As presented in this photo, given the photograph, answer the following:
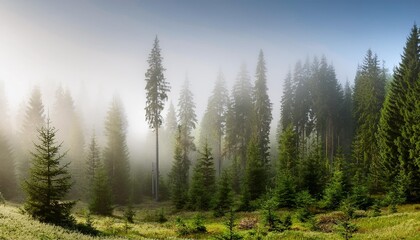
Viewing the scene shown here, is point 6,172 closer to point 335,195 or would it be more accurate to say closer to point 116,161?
point 116,161

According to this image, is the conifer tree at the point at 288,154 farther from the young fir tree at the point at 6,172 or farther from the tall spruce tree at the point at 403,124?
the young fir tree at the point at 6,172

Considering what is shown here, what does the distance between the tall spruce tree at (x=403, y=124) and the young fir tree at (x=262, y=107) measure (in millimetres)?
22178

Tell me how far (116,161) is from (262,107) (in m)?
26.0

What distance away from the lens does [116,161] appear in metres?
50.3

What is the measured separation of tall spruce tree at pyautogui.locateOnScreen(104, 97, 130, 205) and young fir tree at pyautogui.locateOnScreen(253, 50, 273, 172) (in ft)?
73.9

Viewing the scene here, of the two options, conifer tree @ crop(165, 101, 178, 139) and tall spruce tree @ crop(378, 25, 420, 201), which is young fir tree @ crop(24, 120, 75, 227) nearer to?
tall spruce tree @ crop(378, 25, 420, 201)

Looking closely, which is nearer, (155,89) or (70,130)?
(155,89)

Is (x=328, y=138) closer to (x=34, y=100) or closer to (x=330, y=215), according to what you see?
(x=330, y=215)

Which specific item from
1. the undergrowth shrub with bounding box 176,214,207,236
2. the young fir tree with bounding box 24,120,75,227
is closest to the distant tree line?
the young fir tree with bounding box 24,120,75,227

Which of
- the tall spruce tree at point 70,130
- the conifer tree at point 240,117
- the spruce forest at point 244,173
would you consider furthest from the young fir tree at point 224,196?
the tall spruce tree at point 70,130

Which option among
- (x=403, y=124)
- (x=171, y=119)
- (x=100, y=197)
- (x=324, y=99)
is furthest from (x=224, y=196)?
(x=171, y=119)

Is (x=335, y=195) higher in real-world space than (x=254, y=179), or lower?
lower

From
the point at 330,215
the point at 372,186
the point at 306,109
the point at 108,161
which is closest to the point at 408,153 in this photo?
the point at 372,186

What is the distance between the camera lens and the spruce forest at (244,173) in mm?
20062
